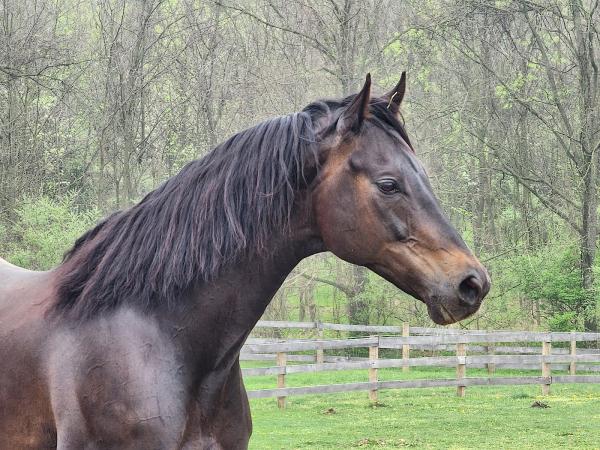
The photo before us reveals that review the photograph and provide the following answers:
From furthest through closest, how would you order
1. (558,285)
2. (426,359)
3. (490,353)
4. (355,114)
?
(558,285) → (490,353) → (426,359) → (355,114)

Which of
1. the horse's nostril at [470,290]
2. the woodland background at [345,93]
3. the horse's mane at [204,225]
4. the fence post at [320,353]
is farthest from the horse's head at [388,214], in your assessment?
the woodland background at [345,93]

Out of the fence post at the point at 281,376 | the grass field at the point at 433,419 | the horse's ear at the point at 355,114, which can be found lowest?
the grass field at the point at 433,419

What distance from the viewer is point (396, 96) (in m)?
3.11

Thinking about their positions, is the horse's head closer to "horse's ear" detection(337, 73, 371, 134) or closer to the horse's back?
"horse's ear" detection(337, 73, 371, 134)

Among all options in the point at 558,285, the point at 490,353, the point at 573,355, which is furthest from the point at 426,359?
the point at 558,285

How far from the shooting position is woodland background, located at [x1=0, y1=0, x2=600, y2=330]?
20453mm

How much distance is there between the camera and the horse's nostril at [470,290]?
266 centimetres

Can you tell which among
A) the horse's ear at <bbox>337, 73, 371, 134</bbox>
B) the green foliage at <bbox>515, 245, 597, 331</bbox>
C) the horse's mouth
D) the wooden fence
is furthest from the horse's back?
the green foliage at <bbox>515, 245, 597, 331</bbox>

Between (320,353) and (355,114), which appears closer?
(355,114)

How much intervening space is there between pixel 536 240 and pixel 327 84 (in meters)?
7.03

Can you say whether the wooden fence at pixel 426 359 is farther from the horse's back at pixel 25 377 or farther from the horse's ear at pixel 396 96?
the horse's ear at pixel 396 96

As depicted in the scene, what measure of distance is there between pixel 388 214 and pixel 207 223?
64 centimetres

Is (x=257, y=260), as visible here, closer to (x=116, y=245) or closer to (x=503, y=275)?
(x=116, y=245)

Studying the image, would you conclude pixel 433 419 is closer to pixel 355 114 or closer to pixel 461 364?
pixel 461 364
